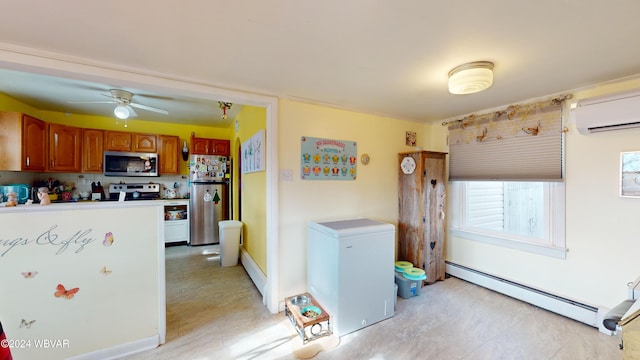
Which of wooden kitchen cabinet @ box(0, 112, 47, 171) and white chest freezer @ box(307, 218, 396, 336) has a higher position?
wooden kitchen cabinet @ box(0, 112, 47, 171)

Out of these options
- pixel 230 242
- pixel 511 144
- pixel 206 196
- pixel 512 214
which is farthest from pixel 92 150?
pixel 512 214

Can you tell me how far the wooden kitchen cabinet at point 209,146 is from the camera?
14.7 ft

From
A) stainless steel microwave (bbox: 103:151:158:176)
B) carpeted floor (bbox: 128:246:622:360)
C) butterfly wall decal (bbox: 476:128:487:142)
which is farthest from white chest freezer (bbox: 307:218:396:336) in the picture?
stainless steel microwave (bbox: 103:151:158:176)

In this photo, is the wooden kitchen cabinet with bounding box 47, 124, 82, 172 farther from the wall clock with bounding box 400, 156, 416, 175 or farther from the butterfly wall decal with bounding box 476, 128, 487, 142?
the butterfly wall decal with bounding box 476, 128, 487, 142

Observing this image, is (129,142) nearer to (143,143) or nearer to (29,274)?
(143,143)

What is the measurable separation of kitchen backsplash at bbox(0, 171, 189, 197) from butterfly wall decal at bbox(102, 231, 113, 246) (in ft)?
9.28

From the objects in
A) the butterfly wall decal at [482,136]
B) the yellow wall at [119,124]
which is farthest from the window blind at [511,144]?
the yellow wall at [119,124]

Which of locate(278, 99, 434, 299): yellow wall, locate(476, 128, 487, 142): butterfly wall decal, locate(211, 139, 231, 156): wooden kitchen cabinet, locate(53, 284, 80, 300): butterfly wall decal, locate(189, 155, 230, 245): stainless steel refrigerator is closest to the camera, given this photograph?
locate(53, 284, 80, 300): butterfly wall decal

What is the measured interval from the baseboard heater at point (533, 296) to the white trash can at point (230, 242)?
3.03m

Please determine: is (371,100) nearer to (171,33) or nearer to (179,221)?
(171,33)

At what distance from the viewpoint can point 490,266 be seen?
2785 millimetres

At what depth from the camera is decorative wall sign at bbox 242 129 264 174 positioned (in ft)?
8.21

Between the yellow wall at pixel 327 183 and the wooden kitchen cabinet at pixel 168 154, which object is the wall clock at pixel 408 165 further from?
the wooden kitchen cabinet at pixel 168 154

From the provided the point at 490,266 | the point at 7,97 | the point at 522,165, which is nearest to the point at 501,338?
the point at 490,266
